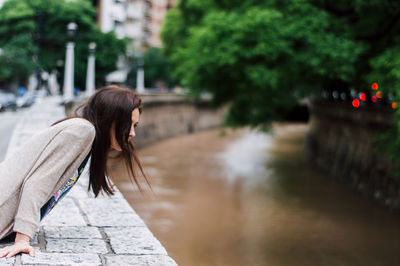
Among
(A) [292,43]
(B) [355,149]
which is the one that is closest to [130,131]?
(A) [292,43]

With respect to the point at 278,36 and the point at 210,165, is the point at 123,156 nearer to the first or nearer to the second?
the point at 278,36

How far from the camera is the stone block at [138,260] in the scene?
125 inches

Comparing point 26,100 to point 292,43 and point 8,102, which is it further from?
point 292,43

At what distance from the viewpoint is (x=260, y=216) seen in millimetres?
15195

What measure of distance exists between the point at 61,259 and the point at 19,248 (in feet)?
0.68

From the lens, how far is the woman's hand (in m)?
3.02

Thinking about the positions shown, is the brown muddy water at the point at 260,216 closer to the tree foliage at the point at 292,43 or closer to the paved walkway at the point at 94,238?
the tree foliage at the point at 292,43

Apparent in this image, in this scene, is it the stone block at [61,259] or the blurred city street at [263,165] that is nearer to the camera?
the stone block at [61,259]

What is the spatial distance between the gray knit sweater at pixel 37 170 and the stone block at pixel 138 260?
42 cm

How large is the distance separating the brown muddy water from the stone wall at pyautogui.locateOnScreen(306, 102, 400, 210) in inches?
16.9

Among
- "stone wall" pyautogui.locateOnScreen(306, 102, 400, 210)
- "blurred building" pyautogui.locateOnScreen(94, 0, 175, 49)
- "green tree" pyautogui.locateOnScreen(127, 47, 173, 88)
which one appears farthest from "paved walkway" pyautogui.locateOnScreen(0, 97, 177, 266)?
"green tree" pyautogui.locateOnScreen(127, 47, 173, 88)

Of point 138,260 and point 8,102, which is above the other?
point 138,260

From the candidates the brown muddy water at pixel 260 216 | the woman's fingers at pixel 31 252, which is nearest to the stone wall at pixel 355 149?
the brown muddy water at pixel 260 216

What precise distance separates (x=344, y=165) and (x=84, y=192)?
1682 cm
